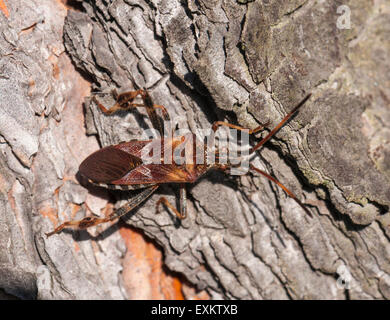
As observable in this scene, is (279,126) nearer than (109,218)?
Yes

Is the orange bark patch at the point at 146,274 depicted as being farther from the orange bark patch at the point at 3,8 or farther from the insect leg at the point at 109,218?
the orange bark patch at the point at 3,8

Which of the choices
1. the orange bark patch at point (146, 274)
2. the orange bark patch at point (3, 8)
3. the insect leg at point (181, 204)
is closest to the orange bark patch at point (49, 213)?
the orange bark patch at point (146, 274)

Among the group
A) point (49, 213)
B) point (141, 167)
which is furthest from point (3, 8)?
point (141, 167)

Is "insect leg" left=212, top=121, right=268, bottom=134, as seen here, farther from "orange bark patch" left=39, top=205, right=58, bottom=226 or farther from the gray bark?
"orange bark patch" left=39, top=205, right=58, bottom=226

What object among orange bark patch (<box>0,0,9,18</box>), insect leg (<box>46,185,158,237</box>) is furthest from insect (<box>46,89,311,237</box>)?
orange bark patch (<box>0,0,9,18</box>)

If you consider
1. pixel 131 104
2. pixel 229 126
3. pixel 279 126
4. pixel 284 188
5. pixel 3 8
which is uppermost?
pixel 3 8

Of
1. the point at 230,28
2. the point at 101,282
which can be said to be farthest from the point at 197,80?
the point at 101,282
